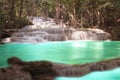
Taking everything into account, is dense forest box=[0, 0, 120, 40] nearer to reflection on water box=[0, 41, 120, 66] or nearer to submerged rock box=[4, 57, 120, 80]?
reflection on water box=[0, 41, 120, 66]

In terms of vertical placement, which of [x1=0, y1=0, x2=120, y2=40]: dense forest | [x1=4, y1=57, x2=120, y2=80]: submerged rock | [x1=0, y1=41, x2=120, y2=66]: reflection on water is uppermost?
[x1=0, y1=0, x2=120, y2=40]: dense forest

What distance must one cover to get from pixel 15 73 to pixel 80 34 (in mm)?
16237

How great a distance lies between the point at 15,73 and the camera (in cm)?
589

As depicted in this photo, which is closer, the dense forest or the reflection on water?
the reflection on water

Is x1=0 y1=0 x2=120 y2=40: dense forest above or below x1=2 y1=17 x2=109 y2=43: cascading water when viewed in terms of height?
above

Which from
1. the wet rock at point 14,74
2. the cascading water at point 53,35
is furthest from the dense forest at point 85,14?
the wet rock at point 14,74

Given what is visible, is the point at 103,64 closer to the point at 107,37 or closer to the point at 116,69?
the point at 116,69

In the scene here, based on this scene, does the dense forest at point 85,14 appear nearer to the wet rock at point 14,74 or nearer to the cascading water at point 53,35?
the cascading water at point 53,35

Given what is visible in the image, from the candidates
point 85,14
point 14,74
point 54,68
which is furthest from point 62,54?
point 85,14

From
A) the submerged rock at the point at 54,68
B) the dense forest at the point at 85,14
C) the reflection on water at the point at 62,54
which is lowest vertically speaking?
the reflection on water at the point at 62,54

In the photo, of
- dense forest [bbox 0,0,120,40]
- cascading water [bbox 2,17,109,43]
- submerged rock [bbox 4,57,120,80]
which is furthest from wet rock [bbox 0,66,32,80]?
dense forest [bbox 0,0,120,40]

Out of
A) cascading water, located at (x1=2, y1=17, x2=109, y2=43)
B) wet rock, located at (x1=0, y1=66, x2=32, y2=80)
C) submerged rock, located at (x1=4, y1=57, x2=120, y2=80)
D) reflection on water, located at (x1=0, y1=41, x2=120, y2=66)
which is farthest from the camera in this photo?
cascading water, located at (x1=2, y1=17, x2=109, y2=43)

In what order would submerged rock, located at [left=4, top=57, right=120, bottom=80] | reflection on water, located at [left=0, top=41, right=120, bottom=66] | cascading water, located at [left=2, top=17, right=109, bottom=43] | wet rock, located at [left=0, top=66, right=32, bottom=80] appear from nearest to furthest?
wet rock, located at [left=0, top=66, right=32, bottom=80] → submerged rock, located at [left=4, top=57, right=120, bottom=80] → reflection on water, located at [left=0, top=41, right=120, bottom=66] → cascading water, located at [left=2, top=17, right=109, bottom=43]

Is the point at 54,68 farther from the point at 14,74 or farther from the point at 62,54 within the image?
the point at 62,54
